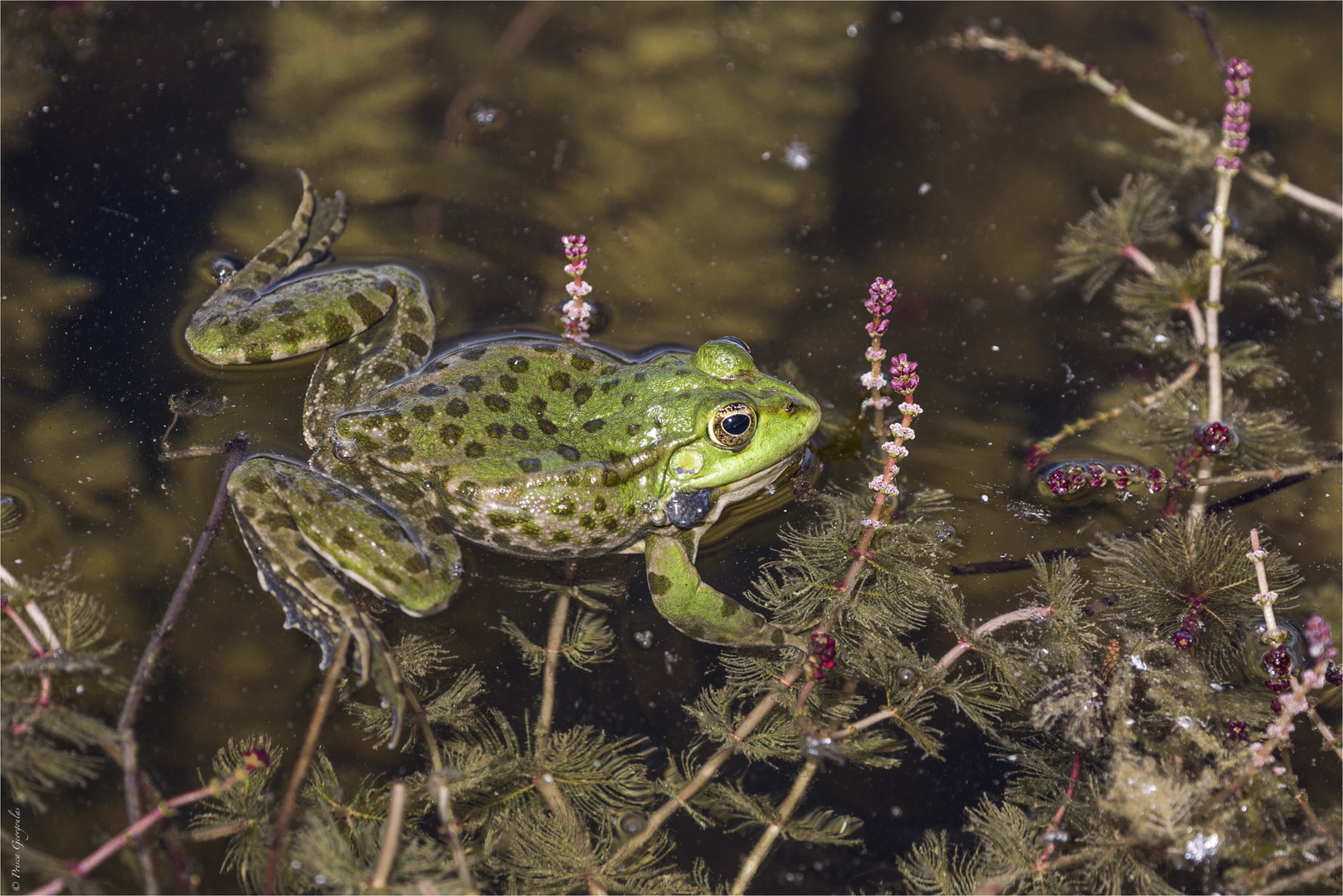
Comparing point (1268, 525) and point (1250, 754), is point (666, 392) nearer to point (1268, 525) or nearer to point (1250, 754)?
point (1250, 754)

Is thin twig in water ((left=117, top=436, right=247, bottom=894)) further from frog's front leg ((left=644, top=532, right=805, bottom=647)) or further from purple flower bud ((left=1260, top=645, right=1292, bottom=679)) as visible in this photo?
purple flower bud ((left=1260, top=645, right=1292, bottom=679))

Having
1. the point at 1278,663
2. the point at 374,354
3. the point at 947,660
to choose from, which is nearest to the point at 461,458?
the point at 374,354

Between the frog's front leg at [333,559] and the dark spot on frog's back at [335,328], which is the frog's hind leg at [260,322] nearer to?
the dark spot on frog's back at [335,328]

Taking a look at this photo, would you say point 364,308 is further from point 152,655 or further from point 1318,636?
A: point 1318,636

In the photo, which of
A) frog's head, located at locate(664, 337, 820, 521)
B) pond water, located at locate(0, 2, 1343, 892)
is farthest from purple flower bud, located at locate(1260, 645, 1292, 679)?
frog's head, located at locate(664, 337, 820, 521)

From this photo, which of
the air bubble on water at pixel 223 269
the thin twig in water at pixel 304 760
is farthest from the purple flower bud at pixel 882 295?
the air bubble on water at pixel 223 269

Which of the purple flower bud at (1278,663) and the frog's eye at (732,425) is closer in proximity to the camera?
the purple flower bud at (1278,663)

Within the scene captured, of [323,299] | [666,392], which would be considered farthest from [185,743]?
[666,392]
